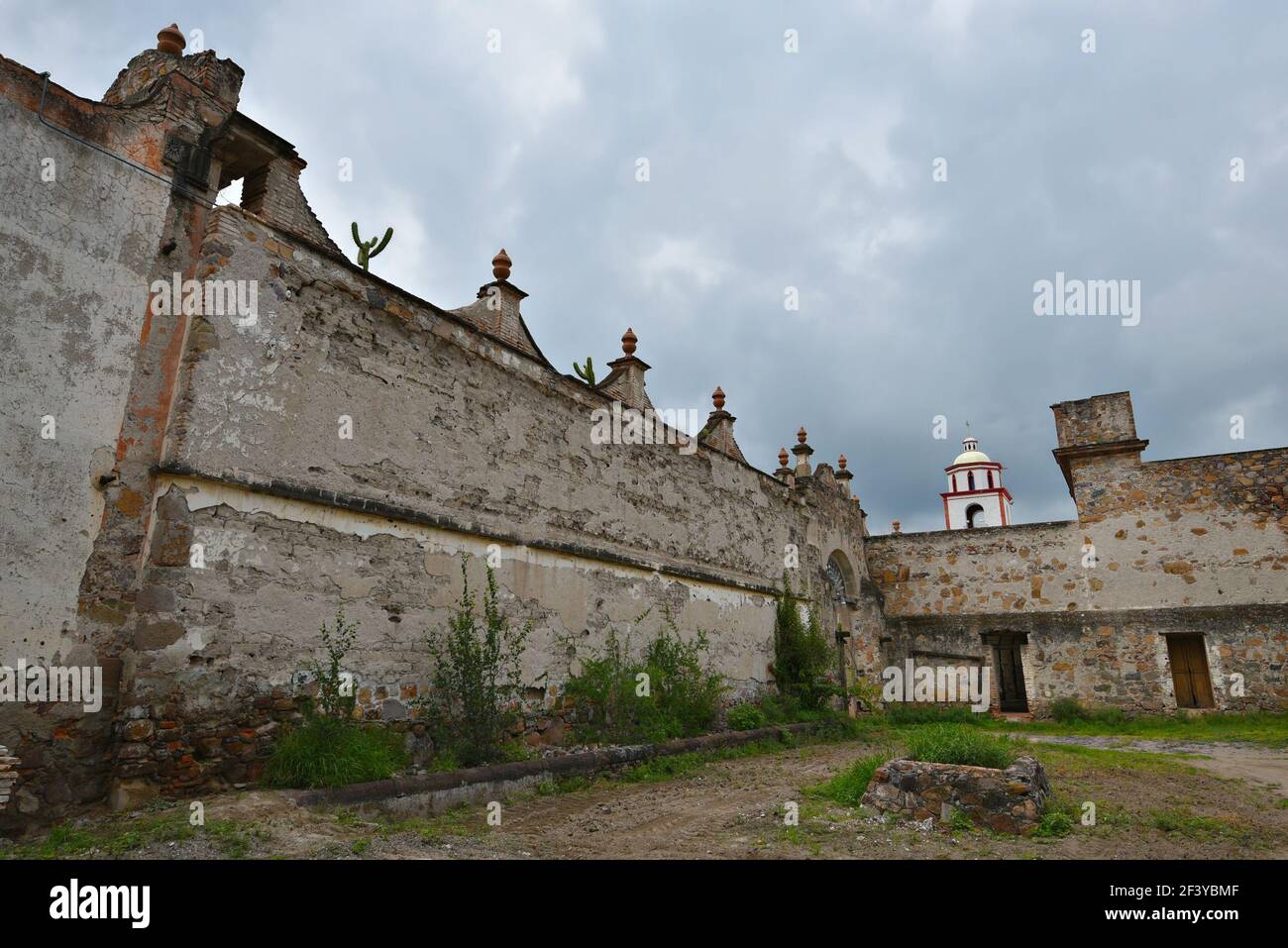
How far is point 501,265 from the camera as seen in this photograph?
33.9 feet

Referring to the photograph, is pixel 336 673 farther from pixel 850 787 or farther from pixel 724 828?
pixel 850 787

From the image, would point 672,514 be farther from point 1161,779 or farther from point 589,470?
point 1161,779

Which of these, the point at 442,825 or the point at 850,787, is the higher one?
the point at 442,825

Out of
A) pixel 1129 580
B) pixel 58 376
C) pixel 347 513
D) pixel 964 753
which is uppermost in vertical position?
pixel 58 376

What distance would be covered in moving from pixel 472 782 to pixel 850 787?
3.46 meters

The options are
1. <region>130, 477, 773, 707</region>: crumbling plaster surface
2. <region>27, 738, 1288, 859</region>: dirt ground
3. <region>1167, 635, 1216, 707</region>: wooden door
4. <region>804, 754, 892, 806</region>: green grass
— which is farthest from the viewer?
<region>1167, 635, 1216, 707</region>: wooden door

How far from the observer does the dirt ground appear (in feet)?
15.5

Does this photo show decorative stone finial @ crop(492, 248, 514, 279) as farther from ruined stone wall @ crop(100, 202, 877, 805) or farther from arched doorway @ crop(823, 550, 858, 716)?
arched doorway @ crop(823, 550, 858, 716)

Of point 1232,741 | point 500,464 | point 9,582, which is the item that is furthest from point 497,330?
point 1232,741

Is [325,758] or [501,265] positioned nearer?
[325,758]

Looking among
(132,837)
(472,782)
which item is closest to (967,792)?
(472,782)

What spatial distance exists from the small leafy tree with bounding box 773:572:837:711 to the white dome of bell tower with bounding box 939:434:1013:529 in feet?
92.7

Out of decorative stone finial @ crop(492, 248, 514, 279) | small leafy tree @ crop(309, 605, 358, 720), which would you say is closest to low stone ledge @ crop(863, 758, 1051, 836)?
small leafy tree @ crop(309, 605, 358, 720)

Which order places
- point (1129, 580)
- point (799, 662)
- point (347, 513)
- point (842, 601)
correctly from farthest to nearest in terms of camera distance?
point (842, 601) → point (1129, 580) → point (799, 662) → point (347, 513)
